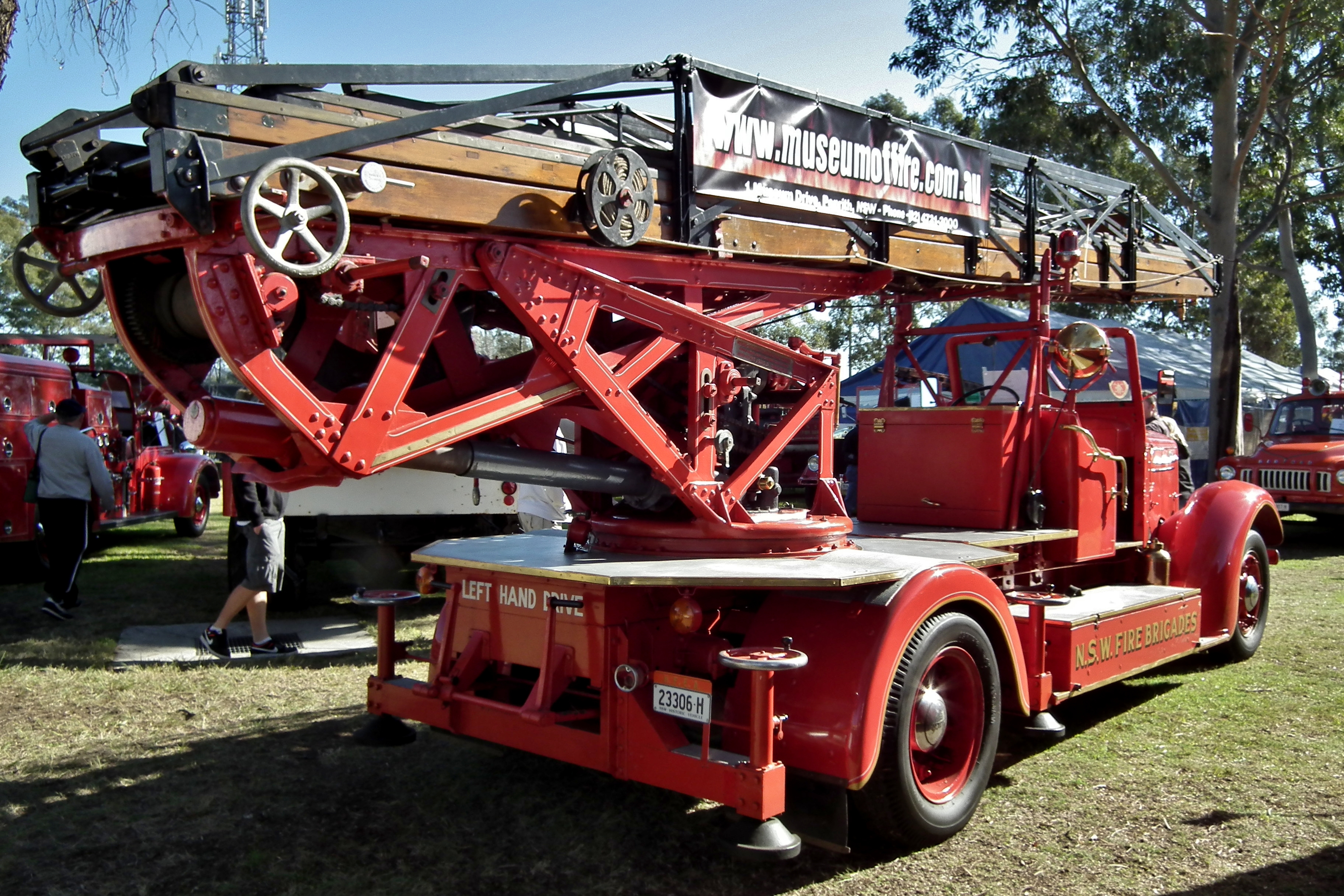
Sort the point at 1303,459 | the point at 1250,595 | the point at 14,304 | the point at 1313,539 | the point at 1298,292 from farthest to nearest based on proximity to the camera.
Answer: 1. the point at 14,304
2. the point at 1298,292
3. the point at 1313,539
4. the point at 1303,459
5. the point at 1250,595

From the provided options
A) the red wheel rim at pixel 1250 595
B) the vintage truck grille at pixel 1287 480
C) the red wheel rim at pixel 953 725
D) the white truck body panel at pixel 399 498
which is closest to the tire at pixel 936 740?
the red wheel rim at pixel 953 725

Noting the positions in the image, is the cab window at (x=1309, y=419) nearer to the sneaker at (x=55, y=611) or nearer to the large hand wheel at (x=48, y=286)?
the sneaker at (x=55, y=611)

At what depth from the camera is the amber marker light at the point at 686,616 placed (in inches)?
160

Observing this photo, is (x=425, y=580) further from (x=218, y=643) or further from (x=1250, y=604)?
(x=1250, y=604)

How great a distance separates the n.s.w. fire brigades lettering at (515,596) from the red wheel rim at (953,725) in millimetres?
1534

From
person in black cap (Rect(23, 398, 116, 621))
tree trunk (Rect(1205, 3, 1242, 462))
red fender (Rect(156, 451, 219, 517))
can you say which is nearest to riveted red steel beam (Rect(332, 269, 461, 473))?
person in black cap (Rect(23, 398, 116, 621))

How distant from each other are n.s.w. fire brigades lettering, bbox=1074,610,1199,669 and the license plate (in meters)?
2.35

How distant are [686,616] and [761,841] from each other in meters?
0.87

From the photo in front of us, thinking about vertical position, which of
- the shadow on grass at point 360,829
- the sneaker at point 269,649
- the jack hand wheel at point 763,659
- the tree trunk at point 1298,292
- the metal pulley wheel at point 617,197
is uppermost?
the tree trunk at point 1298,292

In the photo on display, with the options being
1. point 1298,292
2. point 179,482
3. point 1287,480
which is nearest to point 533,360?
point 179,482

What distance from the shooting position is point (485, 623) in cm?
483

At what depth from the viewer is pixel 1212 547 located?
7.20 m

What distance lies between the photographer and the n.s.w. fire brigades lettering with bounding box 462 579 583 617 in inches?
173

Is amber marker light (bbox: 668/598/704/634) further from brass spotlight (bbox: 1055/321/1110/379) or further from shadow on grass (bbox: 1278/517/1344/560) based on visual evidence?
shadow on grass (bbox: 1278/517/1344/560)
